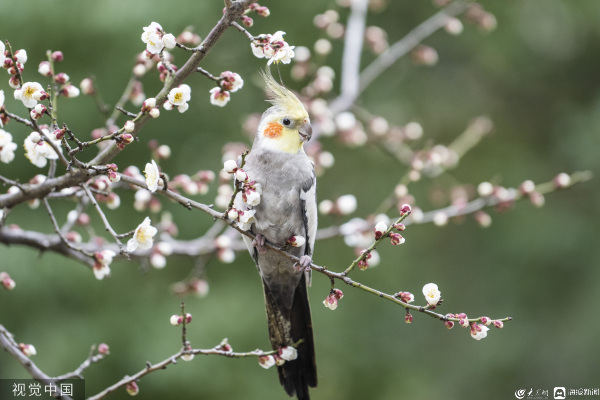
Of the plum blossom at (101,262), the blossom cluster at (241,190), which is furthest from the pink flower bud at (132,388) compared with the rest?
the blossom cluster at (241,190)

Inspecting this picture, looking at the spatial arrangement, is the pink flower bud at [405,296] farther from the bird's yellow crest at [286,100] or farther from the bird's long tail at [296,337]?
the bird's yellow crest at [286,100]

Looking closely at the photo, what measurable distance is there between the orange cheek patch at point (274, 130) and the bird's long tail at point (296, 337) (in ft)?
1.76

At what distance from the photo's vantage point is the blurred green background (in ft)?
12.7

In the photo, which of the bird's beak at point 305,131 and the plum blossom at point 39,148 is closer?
the plum blossom at point 39,148

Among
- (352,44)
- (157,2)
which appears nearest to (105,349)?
(352,44)

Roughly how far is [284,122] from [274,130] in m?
0.05

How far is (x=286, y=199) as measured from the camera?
2201 mm

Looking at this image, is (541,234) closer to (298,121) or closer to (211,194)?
(211,194)

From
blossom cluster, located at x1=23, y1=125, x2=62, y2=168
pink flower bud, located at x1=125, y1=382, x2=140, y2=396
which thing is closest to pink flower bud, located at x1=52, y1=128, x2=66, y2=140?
blossom cluster, located at x1=23, y1=125, x2=62, y2=168

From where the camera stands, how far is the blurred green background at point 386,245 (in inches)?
153

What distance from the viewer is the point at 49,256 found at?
389 centimetres

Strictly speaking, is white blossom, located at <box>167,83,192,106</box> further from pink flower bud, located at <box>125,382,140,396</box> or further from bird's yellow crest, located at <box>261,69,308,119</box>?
pink flower bud, located at <box>125,382,140,396</box>

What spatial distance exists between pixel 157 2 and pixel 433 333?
130 inches

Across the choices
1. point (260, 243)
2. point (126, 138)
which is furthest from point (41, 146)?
point (260, 243)
